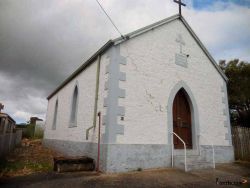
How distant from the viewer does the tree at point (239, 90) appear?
55.2 feet

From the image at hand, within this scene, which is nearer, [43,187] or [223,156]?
[43,187]

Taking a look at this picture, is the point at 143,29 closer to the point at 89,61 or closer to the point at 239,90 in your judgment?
the point at 89,61

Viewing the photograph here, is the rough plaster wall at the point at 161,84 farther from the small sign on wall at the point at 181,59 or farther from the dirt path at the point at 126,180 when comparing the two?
the dirt path at the point at 126,180

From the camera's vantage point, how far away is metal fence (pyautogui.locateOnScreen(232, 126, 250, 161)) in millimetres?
10402

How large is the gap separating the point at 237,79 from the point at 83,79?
14.1m

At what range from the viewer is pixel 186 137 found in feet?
29.2

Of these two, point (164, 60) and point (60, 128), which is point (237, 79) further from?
point (60, 128)

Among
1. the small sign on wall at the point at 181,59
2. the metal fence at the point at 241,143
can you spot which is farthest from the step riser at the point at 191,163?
the small sign on wall at the point at 181,59

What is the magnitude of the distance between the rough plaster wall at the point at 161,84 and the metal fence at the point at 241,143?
1.23 m

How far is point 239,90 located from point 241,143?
811 centimetres

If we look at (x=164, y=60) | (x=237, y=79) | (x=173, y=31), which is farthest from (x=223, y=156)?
(x=237, y=79)

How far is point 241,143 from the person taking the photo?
1060 cm

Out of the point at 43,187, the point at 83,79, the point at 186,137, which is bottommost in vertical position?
the point at 43,187

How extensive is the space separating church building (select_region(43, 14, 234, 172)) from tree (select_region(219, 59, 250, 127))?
7.25 metres
